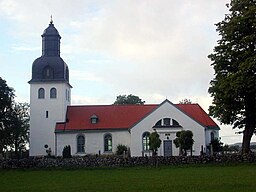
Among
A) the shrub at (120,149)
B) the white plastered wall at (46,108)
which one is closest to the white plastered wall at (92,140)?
the shrub at (120,149)

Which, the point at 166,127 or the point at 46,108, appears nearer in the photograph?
the point at 166,127

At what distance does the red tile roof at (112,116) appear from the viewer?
2511 inches

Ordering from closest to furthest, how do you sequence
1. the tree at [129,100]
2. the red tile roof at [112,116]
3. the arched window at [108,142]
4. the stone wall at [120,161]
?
the stone wall at [120,161] < the arched window at [108,142] < the red tile roof at [112,116] < the tree at [129,100]

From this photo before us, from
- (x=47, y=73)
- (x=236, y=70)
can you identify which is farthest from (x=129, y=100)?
(x=236, y=70)

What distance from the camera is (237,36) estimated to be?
42000 mm

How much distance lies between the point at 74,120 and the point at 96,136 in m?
3.89

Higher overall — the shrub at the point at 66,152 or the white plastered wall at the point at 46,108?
the white plastered wall at the point at 46,108

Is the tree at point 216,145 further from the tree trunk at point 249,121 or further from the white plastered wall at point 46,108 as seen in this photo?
the white plastered wall at point 46,108

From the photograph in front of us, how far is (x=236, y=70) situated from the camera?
42188mm

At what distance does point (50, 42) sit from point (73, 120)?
1071cm

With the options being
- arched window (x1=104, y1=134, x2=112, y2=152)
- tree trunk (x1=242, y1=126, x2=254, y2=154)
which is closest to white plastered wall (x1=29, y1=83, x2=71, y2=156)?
arched window (x1=104, y1=134, x2=112, y2=152)

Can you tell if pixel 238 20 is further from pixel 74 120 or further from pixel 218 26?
pixel 74 120

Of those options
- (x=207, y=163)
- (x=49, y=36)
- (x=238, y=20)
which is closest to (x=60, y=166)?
(x=207, y=163)

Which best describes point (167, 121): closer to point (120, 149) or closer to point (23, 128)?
point (120, 149)
